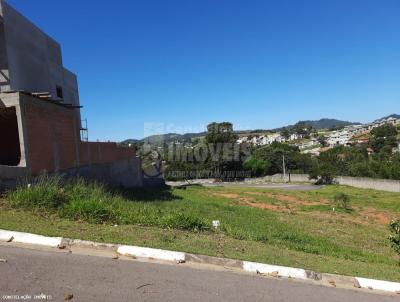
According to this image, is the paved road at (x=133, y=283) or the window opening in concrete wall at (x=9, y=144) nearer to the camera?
the paved road at (x=133, y=283)

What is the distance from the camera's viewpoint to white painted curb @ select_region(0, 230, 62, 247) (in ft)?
18.7

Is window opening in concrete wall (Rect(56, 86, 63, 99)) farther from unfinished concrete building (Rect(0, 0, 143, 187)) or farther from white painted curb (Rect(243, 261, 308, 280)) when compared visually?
white painted curb (Rect(243, 261, 308, 280))

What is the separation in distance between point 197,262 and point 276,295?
57.4 inches

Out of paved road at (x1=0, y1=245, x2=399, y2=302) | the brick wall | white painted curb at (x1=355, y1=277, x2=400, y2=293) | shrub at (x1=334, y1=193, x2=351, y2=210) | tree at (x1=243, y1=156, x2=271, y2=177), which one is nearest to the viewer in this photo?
paved road at (x1=0, y1=245, x2=399, y2=302)

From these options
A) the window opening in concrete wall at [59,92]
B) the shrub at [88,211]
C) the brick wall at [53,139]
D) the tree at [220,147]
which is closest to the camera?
the shrub at [88,211]

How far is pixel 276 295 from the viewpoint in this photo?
14.7 ft

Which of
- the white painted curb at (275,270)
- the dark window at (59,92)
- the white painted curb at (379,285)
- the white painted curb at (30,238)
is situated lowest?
the white painted curb at (379,285)

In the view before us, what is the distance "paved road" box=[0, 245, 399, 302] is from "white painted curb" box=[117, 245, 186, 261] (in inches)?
10.4

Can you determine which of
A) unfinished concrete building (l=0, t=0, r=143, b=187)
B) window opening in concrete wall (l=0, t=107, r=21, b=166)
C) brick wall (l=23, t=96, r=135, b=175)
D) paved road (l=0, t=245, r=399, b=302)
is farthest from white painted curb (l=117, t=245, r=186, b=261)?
window opening in concrete wall (l=0, t=107, r=21, b=166)

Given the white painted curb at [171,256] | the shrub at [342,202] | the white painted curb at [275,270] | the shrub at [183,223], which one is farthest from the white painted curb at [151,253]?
the shrub at [342,202]

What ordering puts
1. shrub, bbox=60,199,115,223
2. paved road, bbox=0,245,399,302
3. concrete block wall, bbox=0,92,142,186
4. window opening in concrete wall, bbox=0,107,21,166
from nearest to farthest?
paved road, bbox=0,245,399,302
shrub, bbox=60,199,115,223
concrete block wall, bbox=0,92,142,186
window opening in concrete wall, bbox=0,107,21,166

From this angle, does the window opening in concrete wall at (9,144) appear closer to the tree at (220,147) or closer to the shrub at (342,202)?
the shrub at (342,202)

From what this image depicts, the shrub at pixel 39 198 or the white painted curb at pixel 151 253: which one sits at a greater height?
the shrub at pixel 39 198

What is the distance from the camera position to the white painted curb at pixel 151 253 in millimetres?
5539
